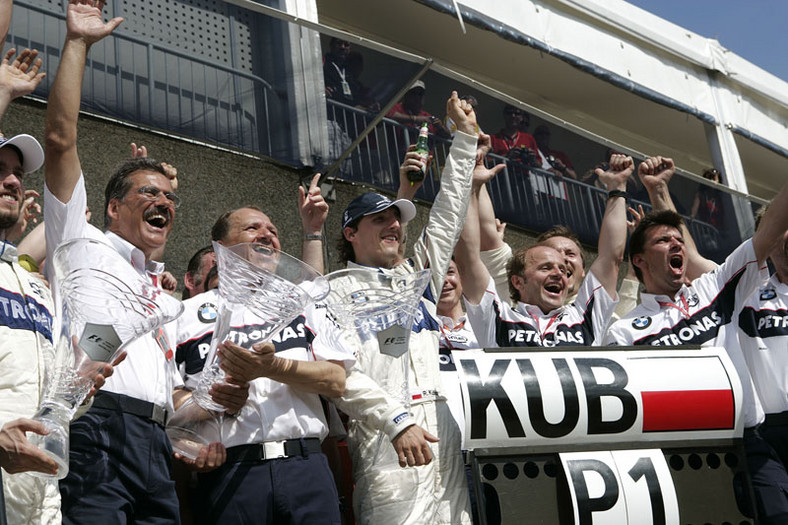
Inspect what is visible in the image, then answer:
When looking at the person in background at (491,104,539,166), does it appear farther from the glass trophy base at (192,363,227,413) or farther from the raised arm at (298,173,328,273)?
the glass trophy base at (192,363,227,413)

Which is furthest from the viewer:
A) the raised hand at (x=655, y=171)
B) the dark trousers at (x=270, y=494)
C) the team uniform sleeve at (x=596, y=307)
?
the raised hand at (x=655, y=171)

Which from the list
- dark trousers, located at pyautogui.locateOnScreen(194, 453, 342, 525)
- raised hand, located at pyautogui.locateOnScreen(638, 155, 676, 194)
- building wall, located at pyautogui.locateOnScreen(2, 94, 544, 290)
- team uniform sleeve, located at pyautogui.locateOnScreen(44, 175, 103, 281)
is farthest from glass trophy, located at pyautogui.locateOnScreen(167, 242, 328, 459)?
raised hand, located at pyautogui.locateOnScreen(638, 155, 676, 194)

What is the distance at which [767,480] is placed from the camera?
124 inches

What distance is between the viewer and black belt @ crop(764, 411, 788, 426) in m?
3.37

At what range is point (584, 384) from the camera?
280cm

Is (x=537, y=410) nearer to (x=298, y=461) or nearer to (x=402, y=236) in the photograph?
(x=298, y=461)

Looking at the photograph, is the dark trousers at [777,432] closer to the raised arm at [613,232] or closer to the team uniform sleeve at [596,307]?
the team uniform sleeve at [596,307]

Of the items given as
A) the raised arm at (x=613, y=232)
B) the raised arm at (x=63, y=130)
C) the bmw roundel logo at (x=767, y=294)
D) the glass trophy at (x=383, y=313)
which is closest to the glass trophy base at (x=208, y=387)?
the glass trophy at (x=383, y=313)

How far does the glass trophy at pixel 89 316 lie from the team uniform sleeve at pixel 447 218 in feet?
4.67

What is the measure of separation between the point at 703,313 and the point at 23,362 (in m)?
2.70

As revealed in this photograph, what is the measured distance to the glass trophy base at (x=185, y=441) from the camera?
261cm

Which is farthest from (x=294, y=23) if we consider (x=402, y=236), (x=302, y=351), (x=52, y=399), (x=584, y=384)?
(x=52, y=399)

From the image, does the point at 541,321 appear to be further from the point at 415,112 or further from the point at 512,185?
the point at 512,185

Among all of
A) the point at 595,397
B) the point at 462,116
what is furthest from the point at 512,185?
the point at 595,397
